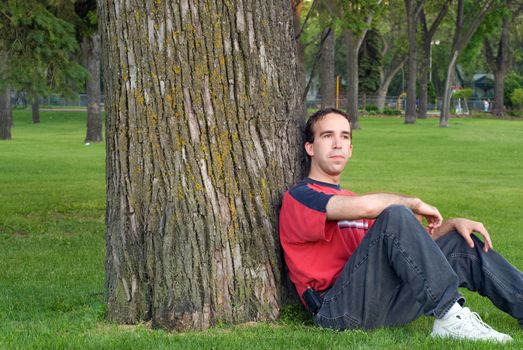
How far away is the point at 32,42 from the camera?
10406 millimetres

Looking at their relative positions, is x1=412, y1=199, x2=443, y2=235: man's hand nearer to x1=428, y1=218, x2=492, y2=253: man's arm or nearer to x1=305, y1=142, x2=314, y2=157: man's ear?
x1=428, y1=218, x2=492, y2=253: man's arm

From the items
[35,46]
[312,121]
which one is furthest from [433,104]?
[312,121]

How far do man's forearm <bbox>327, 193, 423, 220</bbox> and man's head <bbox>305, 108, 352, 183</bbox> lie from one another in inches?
16.2

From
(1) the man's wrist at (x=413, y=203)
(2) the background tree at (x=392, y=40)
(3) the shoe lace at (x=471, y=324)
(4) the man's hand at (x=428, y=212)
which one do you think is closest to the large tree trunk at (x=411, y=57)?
(2) the background tree at (x=392, y=40)

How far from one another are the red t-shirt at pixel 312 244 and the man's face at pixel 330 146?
94 mm

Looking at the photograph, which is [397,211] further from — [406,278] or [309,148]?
[309,148]

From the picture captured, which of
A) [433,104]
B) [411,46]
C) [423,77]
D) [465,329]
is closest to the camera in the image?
[465,329]

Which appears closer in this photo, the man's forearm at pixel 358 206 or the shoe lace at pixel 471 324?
the shoe lace at pixel 471 324

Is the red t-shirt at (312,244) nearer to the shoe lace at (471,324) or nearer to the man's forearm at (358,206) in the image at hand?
the man's forearm at (358,206)

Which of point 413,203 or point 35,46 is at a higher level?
point 35,46

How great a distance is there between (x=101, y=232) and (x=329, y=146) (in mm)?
6234

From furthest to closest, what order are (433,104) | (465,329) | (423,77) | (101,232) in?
(433,104), (423,77), (101,232), (465,329)

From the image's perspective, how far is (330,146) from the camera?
4.94 meters

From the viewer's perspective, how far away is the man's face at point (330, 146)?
491 centimetres
